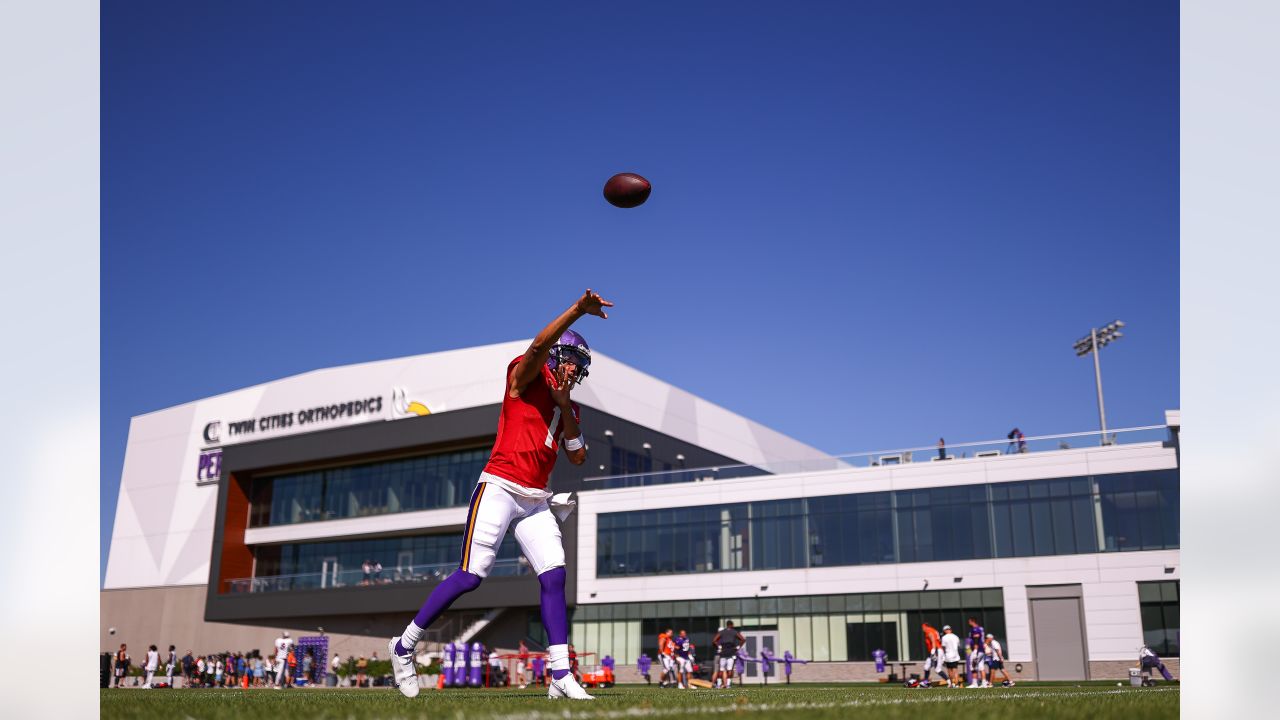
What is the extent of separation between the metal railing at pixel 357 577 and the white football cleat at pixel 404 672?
42860 mm

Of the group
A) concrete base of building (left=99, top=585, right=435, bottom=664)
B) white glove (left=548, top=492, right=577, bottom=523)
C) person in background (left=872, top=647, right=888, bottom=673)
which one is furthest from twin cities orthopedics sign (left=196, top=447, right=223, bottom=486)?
white glove (left=548, top=492, right=577, bottom=523)

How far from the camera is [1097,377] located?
5812 centimetres

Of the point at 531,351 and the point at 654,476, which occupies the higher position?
the point at 654,476

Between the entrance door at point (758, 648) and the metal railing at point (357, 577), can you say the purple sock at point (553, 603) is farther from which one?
the metal railing at point (357, 577)

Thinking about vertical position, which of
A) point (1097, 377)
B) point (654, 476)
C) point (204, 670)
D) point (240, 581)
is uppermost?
point (1097, 377)

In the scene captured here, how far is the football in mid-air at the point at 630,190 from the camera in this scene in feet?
30.7

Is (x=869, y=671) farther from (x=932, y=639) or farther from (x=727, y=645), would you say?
(x=727, y=645)

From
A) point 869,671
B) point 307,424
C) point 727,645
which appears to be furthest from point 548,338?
point 307,424

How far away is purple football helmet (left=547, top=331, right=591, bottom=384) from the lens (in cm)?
727

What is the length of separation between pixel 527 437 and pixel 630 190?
3.02 metres

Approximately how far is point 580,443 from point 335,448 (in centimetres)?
5346

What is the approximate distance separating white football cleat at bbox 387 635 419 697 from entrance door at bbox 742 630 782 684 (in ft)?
133
